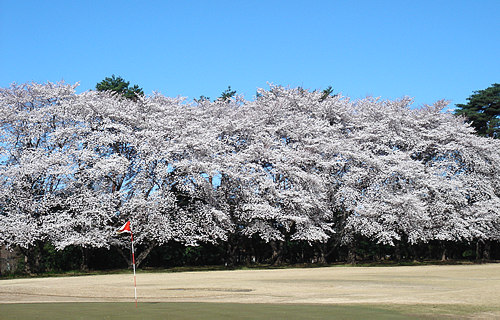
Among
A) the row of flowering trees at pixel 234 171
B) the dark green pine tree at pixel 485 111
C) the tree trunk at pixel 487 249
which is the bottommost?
the tree trunk at pixel 487 249

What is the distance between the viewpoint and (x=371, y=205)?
47.6 meters

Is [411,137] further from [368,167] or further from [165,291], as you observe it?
[165,291]

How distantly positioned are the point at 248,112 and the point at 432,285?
28.5 metres

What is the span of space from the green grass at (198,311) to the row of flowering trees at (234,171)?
2307 cm

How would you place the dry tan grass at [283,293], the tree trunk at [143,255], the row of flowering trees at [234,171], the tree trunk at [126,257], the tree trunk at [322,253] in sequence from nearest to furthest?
the dry tan grass at [283,293] < the row of flowering trees at [234,171] < the tree trunk at [143,255] < the tree trunk at [126,257] < the tree trunk at [322,253]

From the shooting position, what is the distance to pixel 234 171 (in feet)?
147

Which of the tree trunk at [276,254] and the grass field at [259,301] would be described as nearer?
the grass field at [259,301]

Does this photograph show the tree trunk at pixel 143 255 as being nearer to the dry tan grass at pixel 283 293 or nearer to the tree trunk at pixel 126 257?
the tree trunk at pixel 126 257

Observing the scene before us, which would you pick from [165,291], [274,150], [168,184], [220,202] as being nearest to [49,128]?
[168,184]

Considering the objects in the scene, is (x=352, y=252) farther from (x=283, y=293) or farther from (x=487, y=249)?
(x=283, y=293)

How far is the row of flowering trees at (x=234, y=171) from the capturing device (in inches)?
1634

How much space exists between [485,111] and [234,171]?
119ft

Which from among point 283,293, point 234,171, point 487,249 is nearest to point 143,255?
point 234,171

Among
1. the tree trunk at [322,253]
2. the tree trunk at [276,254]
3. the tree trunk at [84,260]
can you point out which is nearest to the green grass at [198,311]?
the tree trunk at [84,260]
